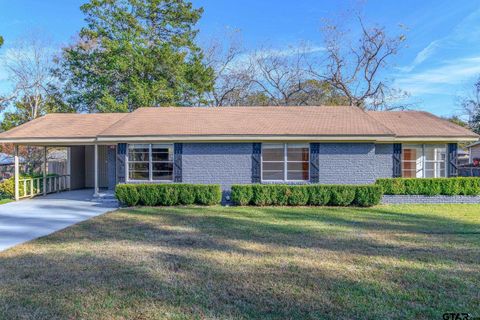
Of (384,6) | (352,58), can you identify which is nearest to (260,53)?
(352,58)

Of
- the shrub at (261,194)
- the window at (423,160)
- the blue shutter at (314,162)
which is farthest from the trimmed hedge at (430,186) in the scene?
the shrub at (261,194)

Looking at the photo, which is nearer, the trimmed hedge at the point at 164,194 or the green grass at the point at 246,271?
the green grass at the point at 246,271

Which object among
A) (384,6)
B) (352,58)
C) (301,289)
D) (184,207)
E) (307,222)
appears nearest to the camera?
(301,289)

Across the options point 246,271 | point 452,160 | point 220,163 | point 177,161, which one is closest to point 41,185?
point 177,161

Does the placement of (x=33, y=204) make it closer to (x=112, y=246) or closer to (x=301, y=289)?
(x=112, y=246)

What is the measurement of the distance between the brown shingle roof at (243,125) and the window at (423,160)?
2.95 ft

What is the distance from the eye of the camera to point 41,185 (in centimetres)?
1520

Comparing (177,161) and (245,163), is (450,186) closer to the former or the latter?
(245,163)

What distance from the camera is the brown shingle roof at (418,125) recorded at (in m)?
13.7

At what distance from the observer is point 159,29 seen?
24.2 m

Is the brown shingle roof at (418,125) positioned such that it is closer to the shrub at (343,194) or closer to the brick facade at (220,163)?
the shrub at (343,194)

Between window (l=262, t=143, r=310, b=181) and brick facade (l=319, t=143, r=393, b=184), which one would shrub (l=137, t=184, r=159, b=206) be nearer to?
window (l=262, t=143, r=310, b=181)

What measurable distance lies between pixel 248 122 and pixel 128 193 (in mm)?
5877

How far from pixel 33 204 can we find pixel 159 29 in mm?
16687
